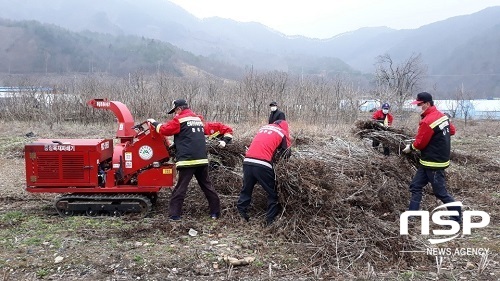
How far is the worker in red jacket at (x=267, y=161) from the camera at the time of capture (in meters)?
5.44

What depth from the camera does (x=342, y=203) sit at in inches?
212

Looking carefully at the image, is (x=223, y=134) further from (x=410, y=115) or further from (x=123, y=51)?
(x=123, y=51)

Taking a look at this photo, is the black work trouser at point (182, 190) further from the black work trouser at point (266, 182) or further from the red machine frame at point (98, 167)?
the black work trouser at point (266, 182)

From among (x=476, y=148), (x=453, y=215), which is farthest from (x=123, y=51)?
(x=453, y=215)

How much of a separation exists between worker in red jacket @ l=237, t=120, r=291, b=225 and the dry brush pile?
0.12 meters

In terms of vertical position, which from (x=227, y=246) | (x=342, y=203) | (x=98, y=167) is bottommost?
(x=227, y=246)

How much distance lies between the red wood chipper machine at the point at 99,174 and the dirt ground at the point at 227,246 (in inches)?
10.1

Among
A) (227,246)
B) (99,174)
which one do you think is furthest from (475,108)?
(227,246)

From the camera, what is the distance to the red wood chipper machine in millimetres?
5973

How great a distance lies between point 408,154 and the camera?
6.87 m

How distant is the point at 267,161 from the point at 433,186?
86.5 inches

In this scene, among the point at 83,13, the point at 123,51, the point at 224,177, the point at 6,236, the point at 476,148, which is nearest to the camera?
the point at 6,236

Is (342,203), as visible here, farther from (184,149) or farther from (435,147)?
(184,149)

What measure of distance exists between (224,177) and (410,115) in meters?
17.0
